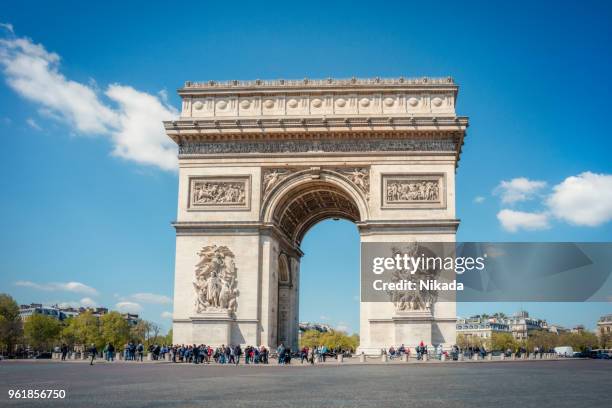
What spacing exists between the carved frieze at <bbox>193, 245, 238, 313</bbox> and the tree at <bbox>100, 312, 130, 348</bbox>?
61.0 m

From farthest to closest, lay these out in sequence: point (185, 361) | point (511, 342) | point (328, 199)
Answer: point (511, 342) → point (328, 199) → point (185, 361)

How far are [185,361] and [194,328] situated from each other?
1.98 meters

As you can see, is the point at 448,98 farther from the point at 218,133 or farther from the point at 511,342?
the point at 511,342

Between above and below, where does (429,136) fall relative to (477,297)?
above

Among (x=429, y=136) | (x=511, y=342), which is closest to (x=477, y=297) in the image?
(x=429, y=136)

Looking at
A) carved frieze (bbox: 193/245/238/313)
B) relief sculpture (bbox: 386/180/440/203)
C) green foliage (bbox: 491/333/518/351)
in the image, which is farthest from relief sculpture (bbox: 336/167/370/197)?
green foliage (bbox: 491/333/518/351)

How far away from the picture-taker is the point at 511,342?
135375 millimetres

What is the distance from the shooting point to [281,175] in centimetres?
3475

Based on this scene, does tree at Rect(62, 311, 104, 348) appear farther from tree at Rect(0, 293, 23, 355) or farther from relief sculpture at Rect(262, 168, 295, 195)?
relief sculpture at Rect(262, 168, 295, 195)

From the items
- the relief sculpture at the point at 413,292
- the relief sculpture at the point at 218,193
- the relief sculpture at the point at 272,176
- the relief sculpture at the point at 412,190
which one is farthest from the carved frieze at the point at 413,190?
the relief sculpture at the point at 218,193

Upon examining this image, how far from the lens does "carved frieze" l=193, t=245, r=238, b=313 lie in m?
33.4

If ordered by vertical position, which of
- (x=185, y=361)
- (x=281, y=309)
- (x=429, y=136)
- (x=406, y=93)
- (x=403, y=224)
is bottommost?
(x=185, y=361)

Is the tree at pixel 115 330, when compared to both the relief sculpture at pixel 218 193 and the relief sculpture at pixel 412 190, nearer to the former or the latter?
the relief sculpture at pixel 218 193

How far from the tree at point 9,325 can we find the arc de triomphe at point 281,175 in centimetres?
4399
